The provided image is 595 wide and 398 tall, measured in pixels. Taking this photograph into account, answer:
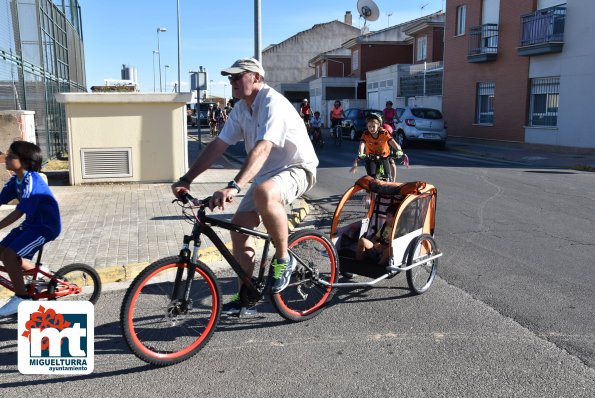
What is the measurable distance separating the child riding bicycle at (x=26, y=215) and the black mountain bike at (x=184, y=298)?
1165 mm

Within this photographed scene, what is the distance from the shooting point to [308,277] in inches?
173

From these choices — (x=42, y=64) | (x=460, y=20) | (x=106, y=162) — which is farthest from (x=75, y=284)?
(x=460, y=20)

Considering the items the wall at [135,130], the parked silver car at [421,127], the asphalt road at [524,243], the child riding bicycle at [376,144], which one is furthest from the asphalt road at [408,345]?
the parked silver car at [421,127]

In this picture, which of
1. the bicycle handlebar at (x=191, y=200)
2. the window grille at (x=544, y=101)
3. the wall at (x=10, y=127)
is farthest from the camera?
the window grille at (x=544, y=101)

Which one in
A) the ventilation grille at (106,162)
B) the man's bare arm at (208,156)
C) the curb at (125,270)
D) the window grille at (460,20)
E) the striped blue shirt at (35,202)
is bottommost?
the curb at (125,270)

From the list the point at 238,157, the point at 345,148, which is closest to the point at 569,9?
the point at 345,148

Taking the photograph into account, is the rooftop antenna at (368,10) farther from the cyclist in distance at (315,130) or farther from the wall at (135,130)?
the wall at (135,130)

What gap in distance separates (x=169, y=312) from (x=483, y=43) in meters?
25.7

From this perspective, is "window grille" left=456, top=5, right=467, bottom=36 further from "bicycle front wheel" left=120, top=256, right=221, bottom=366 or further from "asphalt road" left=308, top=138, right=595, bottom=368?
"bicycle front wheel" left=120, top=256, right=221, bottom=366

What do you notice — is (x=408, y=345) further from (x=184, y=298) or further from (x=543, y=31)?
(x=543, y=31)

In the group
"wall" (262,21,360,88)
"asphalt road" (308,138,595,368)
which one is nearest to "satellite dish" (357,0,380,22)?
"wall" (262,21,360,88)

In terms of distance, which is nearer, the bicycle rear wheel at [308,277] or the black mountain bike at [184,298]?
the black mountain bike at [184,298]

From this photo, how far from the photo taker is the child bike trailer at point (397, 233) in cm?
482

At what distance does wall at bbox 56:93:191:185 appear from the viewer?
10.4 m
